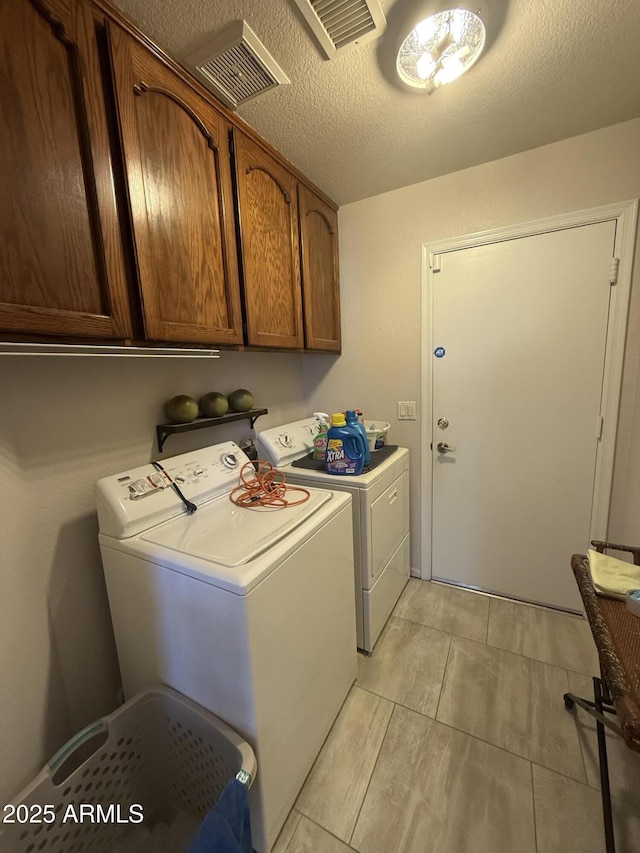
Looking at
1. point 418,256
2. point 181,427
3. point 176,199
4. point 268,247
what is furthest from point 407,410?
point 176,199

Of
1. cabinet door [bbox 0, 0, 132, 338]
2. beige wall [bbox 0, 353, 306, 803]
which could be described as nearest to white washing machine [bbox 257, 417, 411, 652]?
beige wall [bbox 0, 353, 306, 803]

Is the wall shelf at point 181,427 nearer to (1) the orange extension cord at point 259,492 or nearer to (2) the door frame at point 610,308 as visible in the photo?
(1) the orange extension cord at point 259,492

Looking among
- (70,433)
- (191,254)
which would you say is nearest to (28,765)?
(70,433)

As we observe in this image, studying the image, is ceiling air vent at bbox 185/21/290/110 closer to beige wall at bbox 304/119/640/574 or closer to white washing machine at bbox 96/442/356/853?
beige wall at bbox 304/119/640/574

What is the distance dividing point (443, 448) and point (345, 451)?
785 mm

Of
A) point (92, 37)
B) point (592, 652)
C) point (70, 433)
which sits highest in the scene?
point (92, 37)

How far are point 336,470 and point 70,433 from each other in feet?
3.46

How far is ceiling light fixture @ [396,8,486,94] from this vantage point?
1.01 m

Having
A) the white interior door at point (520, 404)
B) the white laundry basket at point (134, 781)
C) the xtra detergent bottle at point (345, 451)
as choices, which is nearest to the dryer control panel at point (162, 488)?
the xtra detergent bottle at point (345, 451)

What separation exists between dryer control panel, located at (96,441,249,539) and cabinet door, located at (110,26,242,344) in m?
0.50

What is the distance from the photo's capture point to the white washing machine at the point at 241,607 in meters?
0.88

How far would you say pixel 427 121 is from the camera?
4.59 ft

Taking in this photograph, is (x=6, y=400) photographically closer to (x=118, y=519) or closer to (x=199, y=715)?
(x=118, y=519)

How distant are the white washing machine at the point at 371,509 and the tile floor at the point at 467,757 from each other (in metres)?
0.25
